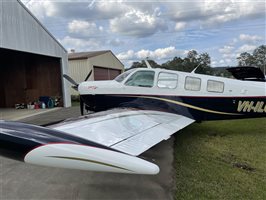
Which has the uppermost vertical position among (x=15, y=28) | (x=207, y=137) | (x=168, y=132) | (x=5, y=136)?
(x=15, y=28)

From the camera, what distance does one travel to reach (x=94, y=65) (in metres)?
24.5

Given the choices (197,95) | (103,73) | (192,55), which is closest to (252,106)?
(197,95)

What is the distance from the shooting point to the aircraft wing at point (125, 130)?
3.65m

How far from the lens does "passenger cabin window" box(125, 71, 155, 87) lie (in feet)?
23.6

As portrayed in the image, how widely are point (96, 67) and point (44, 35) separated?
10477mm

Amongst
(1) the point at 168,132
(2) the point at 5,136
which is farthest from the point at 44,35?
(2) the point at 5,136

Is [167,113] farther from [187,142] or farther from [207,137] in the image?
[207,137]

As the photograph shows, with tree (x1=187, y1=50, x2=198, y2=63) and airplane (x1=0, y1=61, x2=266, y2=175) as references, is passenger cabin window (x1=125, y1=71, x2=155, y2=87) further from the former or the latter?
tree (x1=187, y1=50, x2=198, y2=63)

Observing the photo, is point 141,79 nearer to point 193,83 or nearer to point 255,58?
point 193,83

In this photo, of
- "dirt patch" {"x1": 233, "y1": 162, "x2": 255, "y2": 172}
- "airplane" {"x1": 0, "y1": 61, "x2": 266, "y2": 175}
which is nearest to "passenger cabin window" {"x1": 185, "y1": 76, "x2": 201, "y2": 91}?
"airplane" {"x1": 0, "y1": 61, "x2": 266, "y2": 175}

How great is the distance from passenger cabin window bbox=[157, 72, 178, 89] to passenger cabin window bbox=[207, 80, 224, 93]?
2.80 ft

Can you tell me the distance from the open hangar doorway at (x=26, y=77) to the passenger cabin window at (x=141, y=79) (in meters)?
10.8

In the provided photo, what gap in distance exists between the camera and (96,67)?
25.2 metres

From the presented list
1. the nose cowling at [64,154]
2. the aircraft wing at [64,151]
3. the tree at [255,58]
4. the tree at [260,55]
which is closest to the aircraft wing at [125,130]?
the aircraft wing at [64,151]
